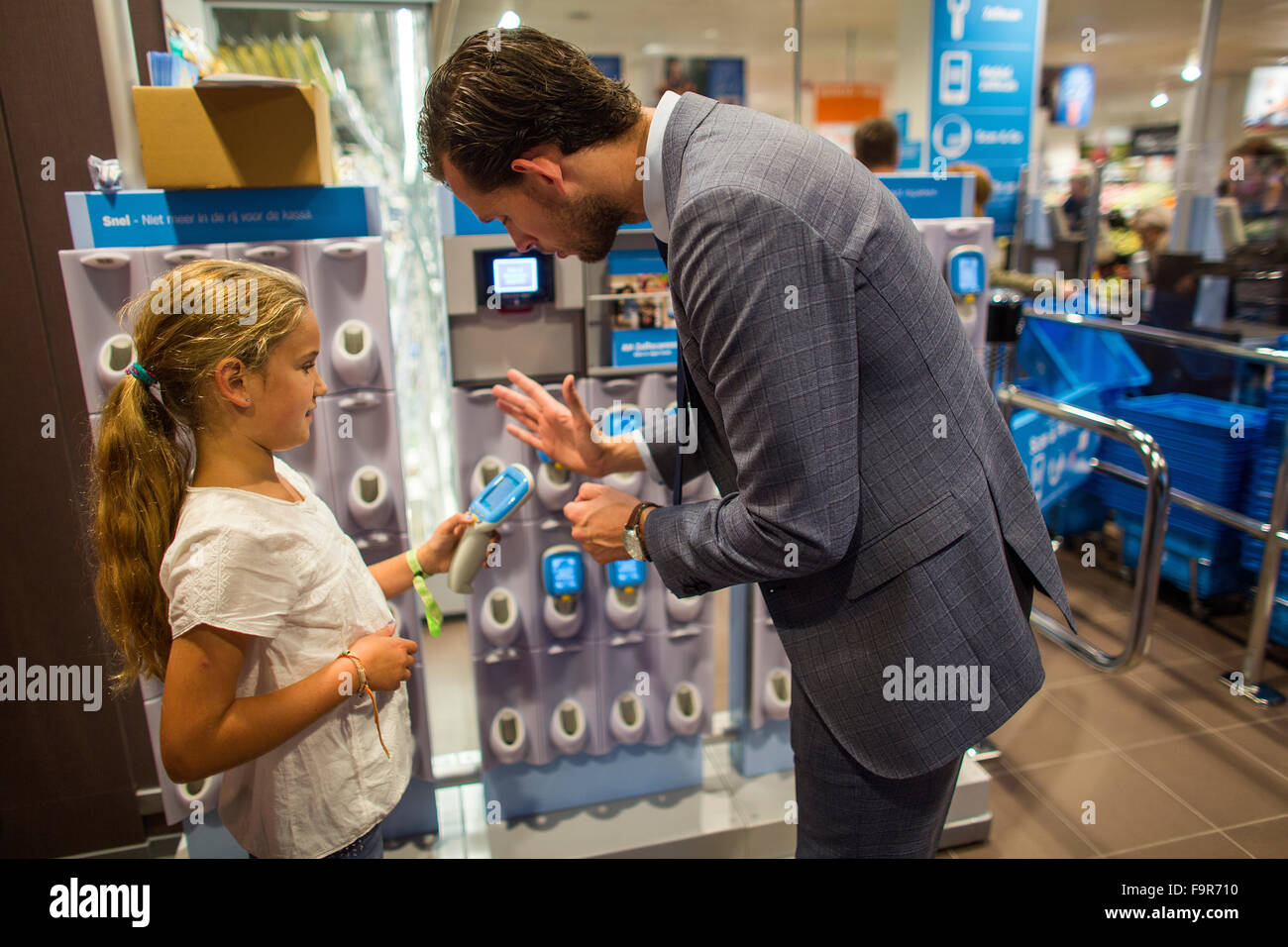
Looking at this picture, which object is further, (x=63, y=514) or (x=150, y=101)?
(x=63, y=514)

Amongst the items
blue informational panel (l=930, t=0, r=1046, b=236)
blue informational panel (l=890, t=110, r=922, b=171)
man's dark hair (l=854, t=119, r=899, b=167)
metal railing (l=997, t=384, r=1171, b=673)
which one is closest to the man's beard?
metal railing (l=997, t=384, r=1171, b=673)

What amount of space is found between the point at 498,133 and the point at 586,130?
0.42ft

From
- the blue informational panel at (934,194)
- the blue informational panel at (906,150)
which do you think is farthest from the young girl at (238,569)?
the blue informational panel at (906,150)

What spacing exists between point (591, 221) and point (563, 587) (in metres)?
1.35

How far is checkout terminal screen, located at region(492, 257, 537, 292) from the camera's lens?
2260 millimetres

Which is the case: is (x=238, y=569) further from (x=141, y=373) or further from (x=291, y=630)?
(x=141, y=373)

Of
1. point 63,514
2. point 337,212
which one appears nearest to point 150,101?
point 337,212

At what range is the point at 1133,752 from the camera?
321 cm

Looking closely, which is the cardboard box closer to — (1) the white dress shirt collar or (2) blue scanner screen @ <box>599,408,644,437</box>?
(2) blue scanner screen @ <box>599,408,644,437</box>

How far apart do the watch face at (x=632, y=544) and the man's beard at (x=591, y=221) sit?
47 cm

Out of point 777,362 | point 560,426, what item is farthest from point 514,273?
point 777,362
